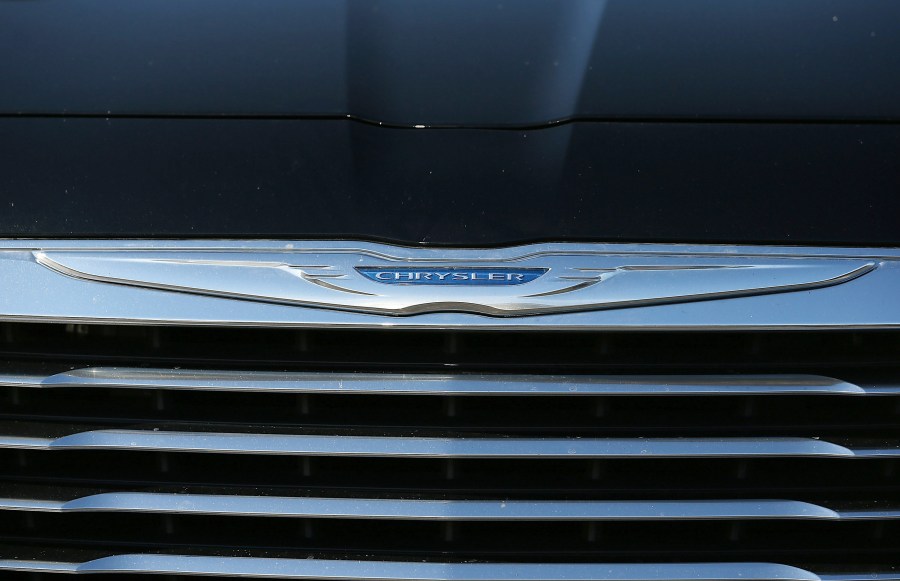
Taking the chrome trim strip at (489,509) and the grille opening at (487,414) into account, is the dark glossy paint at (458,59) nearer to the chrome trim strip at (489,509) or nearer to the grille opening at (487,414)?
the grille opening at (487,414)

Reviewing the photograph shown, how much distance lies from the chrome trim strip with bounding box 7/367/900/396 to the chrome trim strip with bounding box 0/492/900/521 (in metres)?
0.23

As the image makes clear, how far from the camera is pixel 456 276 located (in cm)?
190

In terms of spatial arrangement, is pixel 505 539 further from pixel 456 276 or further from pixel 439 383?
pixel 456 276

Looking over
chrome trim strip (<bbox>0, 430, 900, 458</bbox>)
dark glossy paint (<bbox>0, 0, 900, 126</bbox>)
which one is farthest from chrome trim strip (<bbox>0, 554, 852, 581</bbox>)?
dark glossy paint (<bbox>0, 0, 900, 126</bbox>)

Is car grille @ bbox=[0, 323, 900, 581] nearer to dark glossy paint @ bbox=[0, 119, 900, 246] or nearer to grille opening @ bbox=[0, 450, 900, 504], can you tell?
grille opening @ bbox=[0, 450, 900, 504]

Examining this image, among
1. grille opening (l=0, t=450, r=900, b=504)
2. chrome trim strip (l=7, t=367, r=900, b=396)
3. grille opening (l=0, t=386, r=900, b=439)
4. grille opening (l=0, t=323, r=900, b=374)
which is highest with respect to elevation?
grille opening (l=0, t=323, r=900, b=374)

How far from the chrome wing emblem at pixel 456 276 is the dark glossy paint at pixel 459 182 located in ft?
0.13

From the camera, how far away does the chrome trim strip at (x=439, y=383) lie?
1915 millimetres

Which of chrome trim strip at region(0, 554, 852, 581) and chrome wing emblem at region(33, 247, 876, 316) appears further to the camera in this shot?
chrome trim strip at region(0, 554, 852, 581)

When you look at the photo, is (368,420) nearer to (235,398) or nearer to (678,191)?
(235,398)

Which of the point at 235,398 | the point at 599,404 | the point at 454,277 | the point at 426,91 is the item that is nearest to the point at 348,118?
the point at 426,91

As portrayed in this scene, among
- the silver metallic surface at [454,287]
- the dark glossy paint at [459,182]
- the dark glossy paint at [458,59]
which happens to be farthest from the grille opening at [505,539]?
the dark glossy paint at [458,59]

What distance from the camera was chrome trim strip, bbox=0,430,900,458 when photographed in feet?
6.40

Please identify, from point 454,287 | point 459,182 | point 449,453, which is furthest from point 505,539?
point 459,182
